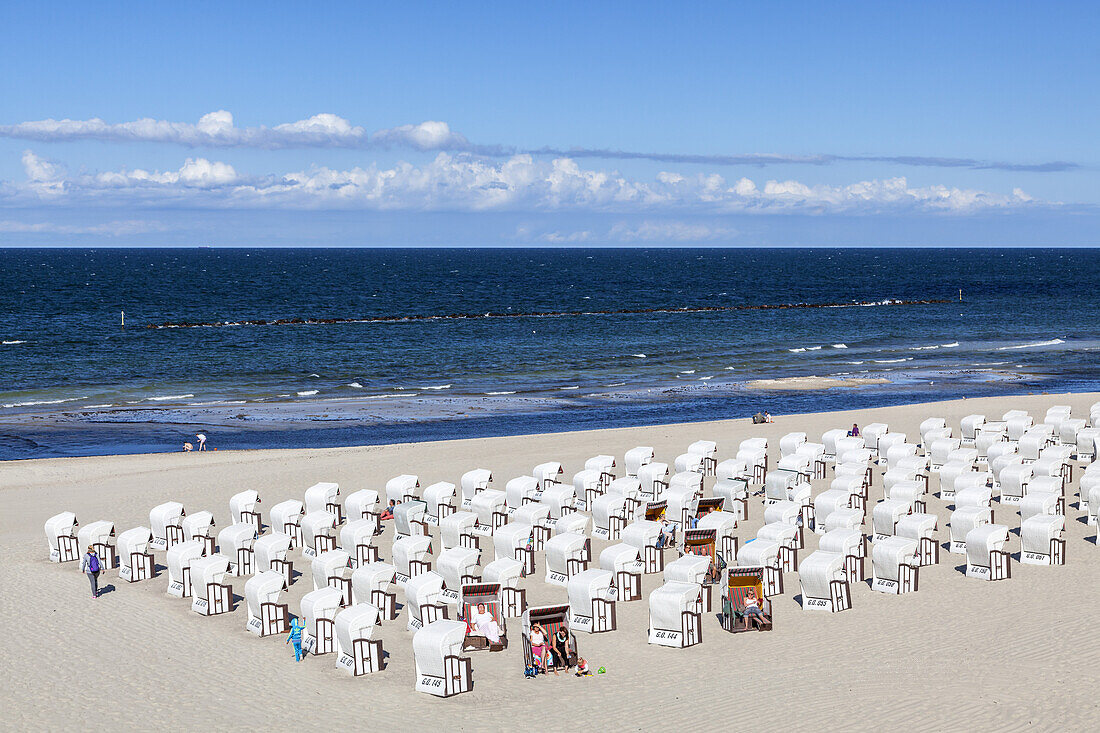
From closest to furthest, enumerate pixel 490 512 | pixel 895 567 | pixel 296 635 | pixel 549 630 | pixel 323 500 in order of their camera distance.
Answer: pixel 549 630, pixel 296 635, pixel 895 567, pixel 490 512, pixel 323 500

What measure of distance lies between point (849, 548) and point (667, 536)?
13.3ft

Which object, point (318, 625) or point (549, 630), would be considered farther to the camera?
point (318, 625)

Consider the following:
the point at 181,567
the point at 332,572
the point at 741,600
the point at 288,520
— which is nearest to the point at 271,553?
the point at 332,572

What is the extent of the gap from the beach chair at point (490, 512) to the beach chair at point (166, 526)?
6.40 m

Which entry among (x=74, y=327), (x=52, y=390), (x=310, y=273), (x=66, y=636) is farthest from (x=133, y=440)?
(x=310, y=273)

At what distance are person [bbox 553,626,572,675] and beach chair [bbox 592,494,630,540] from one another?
7.10 metres

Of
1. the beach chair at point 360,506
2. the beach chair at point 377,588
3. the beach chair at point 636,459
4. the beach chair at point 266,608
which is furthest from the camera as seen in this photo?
the beach chair at point 636,459

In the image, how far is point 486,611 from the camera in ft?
57.9

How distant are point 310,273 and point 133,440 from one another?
136 m

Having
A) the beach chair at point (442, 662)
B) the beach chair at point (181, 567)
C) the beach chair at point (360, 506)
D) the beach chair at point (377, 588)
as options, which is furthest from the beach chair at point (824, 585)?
the beach chair at point (181, 567)

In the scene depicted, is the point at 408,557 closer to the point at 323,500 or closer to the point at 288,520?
the point at 288,520

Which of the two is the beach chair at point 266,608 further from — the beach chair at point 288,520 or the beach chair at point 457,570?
the beach chair at point 288,520

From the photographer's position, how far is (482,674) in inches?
634

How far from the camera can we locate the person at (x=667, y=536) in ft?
72.8
